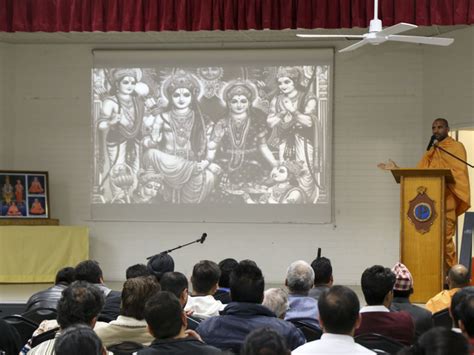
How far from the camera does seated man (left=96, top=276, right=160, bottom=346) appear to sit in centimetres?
356

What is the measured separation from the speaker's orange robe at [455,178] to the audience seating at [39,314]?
4.44 meters

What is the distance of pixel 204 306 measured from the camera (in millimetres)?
4547

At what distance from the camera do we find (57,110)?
35.1 ft

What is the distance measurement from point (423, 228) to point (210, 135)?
3884 mm

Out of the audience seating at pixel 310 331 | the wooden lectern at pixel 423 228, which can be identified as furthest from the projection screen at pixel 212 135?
Answer: the audience seating at pixel 310 331

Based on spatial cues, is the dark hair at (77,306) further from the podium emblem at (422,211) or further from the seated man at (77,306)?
the podium emblem at (422,211)

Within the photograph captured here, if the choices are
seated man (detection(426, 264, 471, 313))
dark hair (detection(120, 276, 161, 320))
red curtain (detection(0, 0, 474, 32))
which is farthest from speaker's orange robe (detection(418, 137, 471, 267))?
dark hair (detection(120, 276, 161, 320))

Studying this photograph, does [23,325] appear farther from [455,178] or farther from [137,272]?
[455,178]

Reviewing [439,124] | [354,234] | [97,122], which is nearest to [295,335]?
[439,124]

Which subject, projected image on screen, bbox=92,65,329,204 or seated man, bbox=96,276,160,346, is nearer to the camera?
seated man, bbox=96,276,160,346

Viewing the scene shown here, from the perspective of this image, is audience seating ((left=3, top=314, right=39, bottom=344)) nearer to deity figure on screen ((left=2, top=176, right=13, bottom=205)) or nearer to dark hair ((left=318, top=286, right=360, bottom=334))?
dark hair ((left=318, top=286, right=360, bottom=334))

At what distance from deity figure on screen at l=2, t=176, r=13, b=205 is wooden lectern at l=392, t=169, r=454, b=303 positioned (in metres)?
5.17

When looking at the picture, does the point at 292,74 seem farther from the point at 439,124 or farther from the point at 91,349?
the point at 91,349

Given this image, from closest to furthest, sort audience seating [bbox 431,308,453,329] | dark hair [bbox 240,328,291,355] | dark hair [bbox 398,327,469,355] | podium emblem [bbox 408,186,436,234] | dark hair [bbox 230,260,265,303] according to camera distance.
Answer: dark hair [bbox 398,327,469,355], dark hair [bbox 240,328,291,355], dark hair [bbox 230,260,265,303], audience seating [bbox 431,308,453,329], podium emblem [bbox 408,186,436,234]
